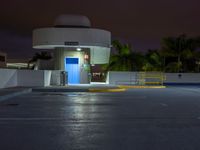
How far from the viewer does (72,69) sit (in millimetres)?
34438

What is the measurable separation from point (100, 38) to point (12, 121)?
23065 mm

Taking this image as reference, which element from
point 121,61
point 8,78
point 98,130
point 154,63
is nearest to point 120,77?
point 121,61

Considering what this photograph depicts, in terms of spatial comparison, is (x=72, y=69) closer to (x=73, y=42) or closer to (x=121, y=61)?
(x=73, y=42)

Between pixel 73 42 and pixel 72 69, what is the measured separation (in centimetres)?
316

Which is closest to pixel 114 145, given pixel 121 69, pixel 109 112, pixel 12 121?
pixel 12 121

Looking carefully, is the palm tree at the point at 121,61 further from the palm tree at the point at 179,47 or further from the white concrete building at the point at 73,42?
the palm tree at the point at 179,47

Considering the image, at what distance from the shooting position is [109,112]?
13359 millimetres

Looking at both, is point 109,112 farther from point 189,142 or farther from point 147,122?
point 189,142

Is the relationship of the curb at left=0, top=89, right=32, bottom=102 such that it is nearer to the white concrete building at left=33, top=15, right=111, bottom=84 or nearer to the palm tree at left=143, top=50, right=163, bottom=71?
the white concrete building at left=33, top=15, right=111, bottom=84

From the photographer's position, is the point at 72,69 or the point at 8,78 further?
the point at 72,69

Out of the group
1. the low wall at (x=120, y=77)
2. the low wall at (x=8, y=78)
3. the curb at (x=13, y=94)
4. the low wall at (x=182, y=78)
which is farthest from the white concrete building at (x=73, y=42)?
the low wall at (x=182, y=78)

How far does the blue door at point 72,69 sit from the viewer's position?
34.1 m

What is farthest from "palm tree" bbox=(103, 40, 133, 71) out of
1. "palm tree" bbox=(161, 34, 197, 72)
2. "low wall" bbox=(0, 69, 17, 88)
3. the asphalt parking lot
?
the asphalt parking lot

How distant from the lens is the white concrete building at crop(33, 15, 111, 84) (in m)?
32.3
